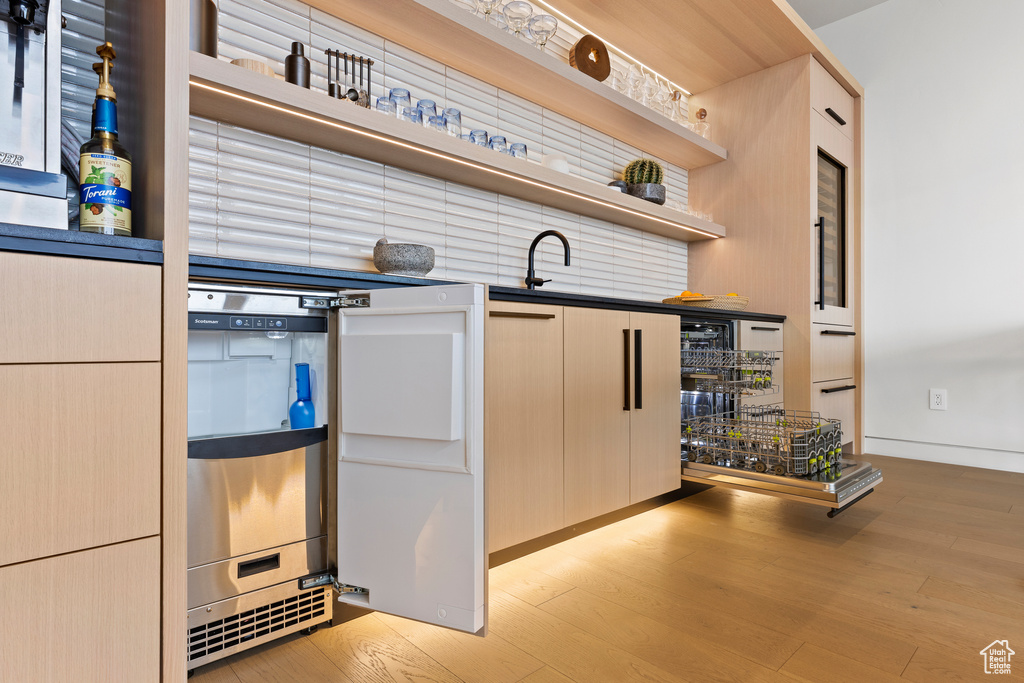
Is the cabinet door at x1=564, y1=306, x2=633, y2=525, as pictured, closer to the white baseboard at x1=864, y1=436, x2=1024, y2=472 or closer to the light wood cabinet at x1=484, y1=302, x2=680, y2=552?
the light wood cabinet at x1=484, y1=302, x2=680, y2=552

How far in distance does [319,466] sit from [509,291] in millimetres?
726

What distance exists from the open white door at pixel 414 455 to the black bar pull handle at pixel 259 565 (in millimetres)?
140

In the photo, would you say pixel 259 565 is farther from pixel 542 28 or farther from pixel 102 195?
pixel 542 28

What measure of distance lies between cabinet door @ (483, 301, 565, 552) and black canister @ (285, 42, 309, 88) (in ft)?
2.94

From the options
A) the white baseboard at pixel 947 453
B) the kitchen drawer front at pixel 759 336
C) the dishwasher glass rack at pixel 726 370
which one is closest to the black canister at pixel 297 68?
the dishwasher glass rack at pixel 726 370

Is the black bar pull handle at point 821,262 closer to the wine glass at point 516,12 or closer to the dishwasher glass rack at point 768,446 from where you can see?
the dishwasher glass rack at point 768,446

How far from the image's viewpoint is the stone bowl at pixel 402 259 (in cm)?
173

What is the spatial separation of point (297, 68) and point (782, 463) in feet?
6.96

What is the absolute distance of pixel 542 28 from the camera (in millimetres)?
2387

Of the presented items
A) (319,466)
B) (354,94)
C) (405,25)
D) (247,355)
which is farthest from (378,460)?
(405,25)

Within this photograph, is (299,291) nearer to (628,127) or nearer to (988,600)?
(988,600)

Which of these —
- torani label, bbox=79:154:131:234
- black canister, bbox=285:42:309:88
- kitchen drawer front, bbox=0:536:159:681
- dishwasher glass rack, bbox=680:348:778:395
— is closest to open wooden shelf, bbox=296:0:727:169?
black canister, bbox=285:42:309:88

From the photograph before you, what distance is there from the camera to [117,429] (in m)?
0.85

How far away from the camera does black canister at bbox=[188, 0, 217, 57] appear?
1421mm
